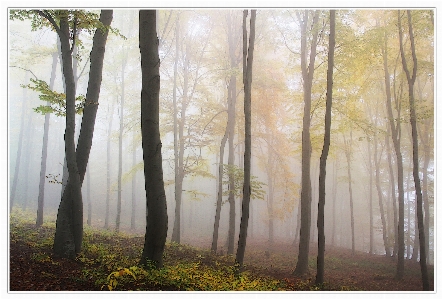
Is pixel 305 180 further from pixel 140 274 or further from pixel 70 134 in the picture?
pixel 70 134

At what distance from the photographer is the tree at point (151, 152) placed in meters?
5.76

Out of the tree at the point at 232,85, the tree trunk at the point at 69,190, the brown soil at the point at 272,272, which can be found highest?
the tree at the point at 232,85

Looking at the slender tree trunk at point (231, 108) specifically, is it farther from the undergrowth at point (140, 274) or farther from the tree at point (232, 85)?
the undergrowth at point (140, 274)

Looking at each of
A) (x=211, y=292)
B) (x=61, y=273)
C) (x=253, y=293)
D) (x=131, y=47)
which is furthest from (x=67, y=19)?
(x=131, y=47)

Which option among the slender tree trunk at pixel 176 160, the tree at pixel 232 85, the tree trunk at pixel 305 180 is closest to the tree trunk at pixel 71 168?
the slender tree trunk at pixel 176 160

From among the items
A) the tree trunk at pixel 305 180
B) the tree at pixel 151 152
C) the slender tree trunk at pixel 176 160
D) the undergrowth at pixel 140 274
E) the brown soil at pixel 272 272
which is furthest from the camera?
the slender tree trunk at pixel 176 160

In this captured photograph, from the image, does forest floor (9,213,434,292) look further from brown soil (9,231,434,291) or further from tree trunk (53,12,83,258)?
tree trunk (53,12,83,258)

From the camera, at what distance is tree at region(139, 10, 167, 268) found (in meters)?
5.76

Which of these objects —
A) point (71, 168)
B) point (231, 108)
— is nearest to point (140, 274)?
point (71, 168)

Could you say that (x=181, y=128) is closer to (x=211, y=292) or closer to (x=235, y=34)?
(x=235, y=34)

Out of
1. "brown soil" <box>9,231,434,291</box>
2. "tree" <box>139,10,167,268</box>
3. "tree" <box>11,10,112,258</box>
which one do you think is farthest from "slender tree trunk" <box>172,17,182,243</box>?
"tree" <box>139,10,167,268</box>

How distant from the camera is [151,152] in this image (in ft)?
19.0
